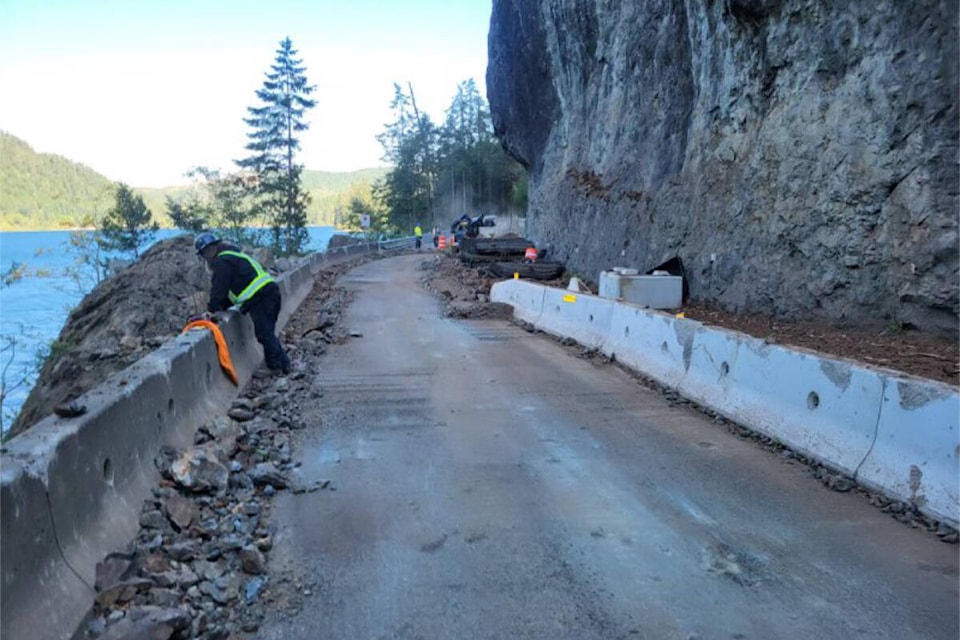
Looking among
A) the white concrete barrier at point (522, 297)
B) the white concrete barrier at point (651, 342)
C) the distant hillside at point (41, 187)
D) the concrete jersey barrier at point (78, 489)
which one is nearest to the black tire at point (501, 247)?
the white concrete barrier at point (522, 297)

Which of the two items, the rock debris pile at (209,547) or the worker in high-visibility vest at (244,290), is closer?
the rock debris pile at (209,547)

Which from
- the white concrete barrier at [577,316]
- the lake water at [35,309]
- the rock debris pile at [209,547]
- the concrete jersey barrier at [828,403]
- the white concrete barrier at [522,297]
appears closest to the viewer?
the rock debris pile at [209,547]

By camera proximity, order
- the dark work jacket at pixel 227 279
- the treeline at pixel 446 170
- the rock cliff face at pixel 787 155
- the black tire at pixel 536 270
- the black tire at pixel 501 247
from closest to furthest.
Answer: the rock cliff face at pixel 787 155
the dark work jacket at pixel 227 279
the black tire at pixel 536 270
the black tire at pixel 501 247
the treeline at pixel 446 170

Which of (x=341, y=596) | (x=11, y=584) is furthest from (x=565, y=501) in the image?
(x=11, y=584)

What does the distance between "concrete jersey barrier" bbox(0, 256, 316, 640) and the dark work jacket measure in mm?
2492

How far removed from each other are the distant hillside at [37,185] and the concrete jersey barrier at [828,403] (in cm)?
7284

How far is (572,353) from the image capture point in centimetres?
1038

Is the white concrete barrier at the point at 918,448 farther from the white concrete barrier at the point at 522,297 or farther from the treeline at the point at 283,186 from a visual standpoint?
the treeline at the point at 283,186

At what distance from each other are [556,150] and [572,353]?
17004 mm

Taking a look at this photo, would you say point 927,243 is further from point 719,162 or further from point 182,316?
point 182,316

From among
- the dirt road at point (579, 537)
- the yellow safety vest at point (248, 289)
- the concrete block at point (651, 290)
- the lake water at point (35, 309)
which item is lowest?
the lake water at point (35, 309)

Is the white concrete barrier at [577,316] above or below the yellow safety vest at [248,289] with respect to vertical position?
below

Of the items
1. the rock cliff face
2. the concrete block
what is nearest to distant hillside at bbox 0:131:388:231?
the rock cliff face

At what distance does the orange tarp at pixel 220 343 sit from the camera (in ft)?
22.8
